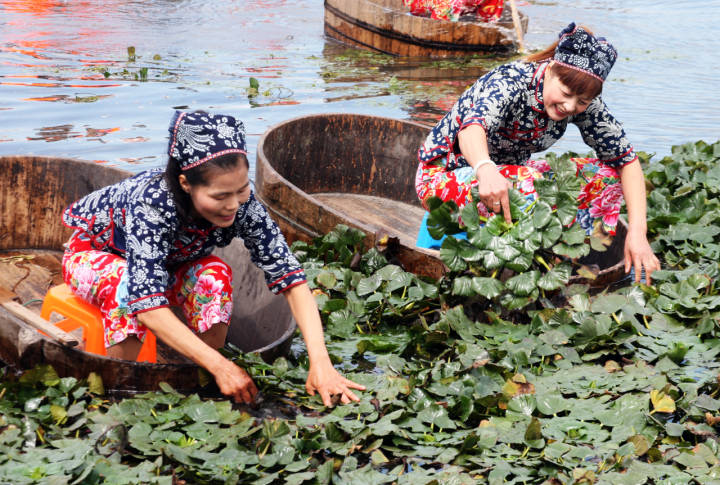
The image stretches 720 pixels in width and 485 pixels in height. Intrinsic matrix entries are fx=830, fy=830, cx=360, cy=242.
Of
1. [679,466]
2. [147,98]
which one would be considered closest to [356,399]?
[679,466]

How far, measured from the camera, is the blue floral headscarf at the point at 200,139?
254 cm

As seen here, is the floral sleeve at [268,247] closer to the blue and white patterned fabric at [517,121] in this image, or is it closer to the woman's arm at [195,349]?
the woman's arm at [195,349]

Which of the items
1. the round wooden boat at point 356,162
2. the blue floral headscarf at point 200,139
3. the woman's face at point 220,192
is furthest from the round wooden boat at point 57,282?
the round wooden boat at point 356,162

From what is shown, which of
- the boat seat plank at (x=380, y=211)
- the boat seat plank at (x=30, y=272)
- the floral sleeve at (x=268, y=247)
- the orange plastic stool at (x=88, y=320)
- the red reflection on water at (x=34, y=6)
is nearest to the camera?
the floral sleeve at (x=268, y=247)

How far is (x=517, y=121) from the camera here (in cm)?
372

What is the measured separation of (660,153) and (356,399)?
15.9 feet

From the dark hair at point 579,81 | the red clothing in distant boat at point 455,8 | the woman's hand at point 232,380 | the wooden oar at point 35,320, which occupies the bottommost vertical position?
the woman's hand at point 232,380

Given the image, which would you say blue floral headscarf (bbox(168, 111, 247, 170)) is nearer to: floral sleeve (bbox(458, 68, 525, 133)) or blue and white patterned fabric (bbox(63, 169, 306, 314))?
blue and white patterned fabric (bbox(63, 169, 306, 314))

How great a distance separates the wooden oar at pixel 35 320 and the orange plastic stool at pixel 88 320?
18 centimetres

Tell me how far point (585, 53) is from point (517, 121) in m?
0.50

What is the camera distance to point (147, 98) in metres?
7.81

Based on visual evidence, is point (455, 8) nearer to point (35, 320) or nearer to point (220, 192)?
point (220, 192)

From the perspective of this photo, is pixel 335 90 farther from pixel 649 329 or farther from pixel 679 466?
pixel 679 466

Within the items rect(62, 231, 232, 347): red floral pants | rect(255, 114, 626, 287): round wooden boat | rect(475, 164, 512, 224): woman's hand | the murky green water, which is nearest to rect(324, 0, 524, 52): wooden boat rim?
the murky green water
